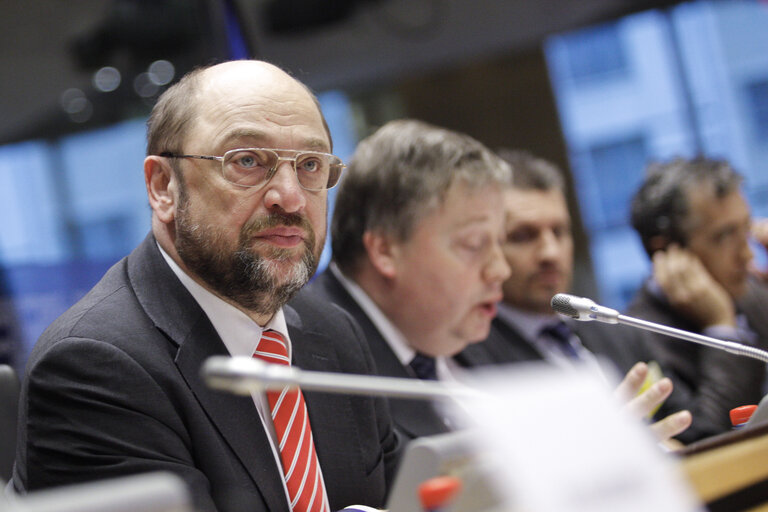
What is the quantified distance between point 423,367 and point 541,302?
1.98ft

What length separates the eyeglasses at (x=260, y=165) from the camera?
1615 millimetres

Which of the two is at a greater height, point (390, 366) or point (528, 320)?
point (390, 366)

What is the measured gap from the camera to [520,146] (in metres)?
5.16

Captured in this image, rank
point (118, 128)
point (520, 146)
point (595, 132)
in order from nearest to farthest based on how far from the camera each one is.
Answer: point (118, 128) < point (520, 146) < point (595, 132)

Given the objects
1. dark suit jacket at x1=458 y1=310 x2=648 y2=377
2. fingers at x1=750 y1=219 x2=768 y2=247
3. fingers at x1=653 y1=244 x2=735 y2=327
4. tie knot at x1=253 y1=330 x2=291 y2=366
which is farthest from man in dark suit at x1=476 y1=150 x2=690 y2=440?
tie knot at x1=253 y1=330 x2=291 y2=366

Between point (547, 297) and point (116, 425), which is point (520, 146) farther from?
point (116, 425)

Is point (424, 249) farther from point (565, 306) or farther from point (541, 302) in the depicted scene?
point (565, 306)

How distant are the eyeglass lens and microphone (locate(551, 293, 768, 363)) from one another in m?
0.56

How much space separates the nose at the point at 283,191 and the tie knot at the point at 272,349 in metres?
0.25

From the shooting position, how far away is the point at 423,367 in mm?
2354

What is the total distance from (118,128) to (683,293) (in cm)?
234

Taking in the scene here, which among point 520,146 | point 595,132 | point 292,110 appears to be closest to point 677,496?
point 292,110

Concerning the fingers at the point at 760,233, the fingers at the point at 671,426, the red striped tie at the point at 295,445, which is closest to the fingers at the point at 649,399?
the fingers at the point at 671,426

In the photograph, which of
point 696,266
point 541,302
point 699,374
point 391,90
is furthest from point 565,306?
point 391,90
